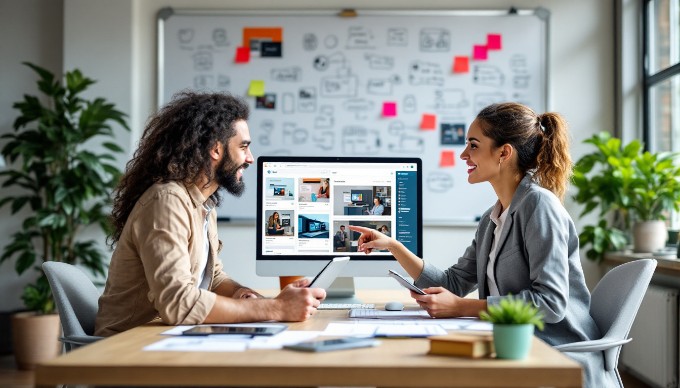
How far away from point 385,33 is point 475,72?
60cm

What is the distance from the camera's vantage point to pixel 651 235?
3945 mm

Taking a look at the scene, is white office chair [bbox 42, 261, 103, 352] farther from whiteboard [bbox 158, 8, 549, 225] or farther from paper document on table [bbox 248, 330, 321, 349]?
whiteboard [bbox 158, 8, 549, 225]

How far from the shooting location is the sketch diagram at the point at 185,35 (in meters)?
4.75

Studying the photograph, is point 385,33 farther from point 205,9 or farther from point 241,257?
point 241,257

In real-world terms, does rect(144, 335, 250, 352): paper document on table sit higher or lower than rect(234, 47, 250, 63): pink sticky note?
lower

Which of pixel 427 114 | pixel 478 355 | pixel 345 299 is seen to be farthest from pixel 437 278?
pixel 427 114

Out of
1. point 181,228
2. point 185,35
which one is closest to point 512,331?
point 181,228

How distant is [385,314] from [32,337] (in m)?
2.95

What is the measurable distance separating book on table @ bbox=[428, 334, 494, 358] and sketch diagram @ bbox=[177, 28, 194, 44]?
370 centimetres

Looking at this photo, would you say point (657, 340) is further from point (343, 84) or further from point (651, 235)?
point (343, 84)

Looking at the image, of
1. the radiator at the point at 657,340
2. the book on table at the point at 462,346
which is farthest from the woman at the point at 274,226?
the radiator at the point at 657,340

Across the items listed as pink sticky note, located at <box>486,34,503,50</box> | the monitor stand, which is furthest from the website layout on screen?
pink sticky note, located at <box>486,34,503,50</box>

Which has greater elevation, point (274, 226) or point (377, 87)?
point (377, 87)

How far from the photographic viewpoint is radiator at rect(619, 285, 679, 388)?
359cm
